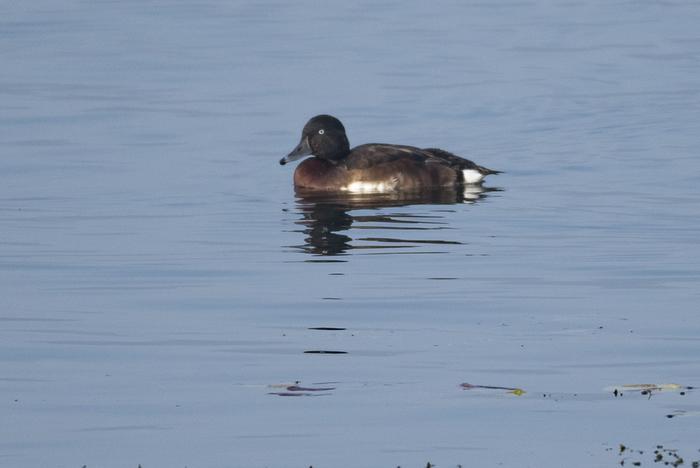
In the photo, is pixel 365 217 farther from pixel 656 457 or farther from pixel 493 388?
pixel 656 457

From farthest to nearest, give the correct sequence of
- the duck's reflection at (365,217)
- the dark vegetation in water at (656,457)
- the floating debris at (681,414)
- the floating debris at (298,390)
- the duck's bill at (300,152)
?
1. the duck's bill at (300,152)
2. the duck's reflection at (365,217)
3. the floating debris at (298,390)
4. the floating debris at (681,414)
5. the dark vegetation in water at (656,457)

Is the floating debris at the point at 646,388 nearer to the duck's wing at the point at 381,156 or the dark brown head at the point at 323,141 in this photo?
the duck's wing at the point at 381,156

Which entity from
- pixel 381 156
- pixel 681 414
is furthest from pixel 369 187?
pixel 681 414

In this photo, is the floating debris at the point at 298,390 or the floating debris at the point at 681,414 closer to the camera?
the floating debris at the point at 681,414

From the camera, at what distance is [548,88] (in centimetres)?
2750

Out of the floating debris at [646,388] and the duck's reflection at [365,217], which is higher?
the duck's reflection at [365,217]

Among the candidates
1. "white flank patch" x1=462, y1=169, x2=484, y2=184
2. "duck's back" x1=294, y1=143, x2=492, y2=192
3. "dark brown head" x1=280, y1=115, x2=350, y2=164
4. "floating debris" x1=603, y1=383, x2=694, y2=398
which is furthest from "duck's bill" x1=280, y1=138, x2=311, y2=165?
"floating debris" x1=603, y1=383, x2=694, y2=398

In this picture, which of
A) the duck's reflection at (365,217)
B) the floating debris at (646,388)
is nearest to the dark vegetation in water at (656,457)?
the floating debris at (646,388)

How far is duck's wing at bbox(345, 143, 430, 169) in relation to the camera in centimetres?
1855

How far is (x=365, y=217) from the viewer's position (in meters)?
16.4

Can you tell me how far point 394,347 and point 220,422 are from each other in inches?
76.2

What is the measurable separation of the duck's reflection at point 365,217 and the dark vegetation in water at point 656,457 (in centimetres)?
649

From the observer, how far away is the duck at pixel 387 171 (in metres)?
18.5

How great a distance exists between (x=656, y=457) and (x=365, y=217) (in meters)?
9.20
